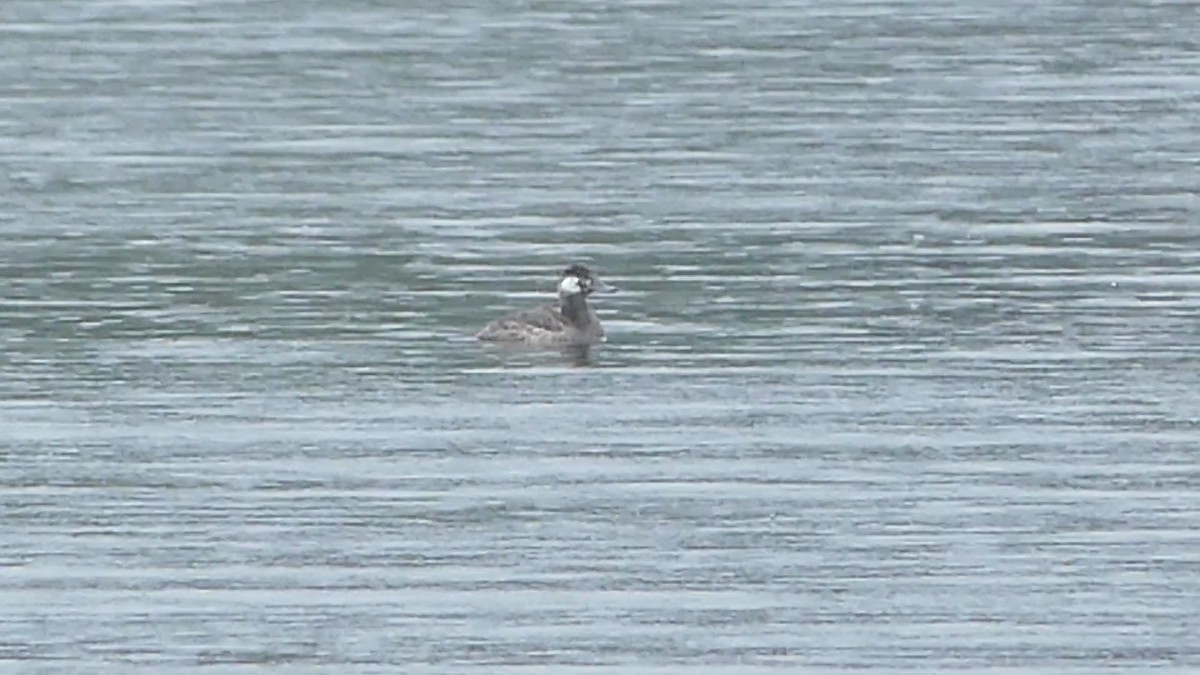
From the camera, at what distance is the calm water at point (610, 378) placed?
16.9 metres

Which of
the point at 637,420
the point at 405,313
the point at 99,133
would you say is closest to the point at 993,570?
the point at 637,420

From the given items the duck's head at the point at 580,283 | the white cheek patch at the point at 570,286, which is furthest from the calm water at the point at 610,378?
the white cheek patch at the point at 570,286

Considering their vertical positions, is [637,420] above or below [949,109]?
above

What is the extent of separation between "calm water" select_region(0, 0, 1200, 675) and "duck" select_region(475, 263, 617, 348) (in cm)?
28

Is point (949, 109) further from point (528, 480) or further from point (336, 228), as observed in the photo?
point (528, 480)

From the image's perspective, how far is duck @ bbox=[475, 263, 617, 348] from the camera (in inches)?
998

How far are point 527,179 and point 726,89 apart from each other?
9597 millimetres

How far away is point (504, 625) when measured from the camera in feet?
54.9

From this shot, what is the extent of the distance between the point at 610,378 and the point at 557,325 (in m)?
1.40

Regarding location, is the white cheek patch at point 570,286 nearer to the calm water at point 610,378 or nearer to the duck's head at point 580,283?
the duck's head at point 580,283

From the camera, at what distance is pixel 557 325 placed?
25391 millimetres

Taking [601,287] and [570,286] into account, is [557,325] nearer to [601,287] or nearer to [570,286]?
[570,286]

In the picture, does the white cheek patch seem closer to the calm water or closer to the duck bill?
the duck bill

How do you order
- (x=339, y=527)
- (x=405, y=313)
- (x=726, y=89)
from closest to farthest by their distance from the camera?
(x=339, y=527) < (x=405, y=313) < (x=726, y=89)
